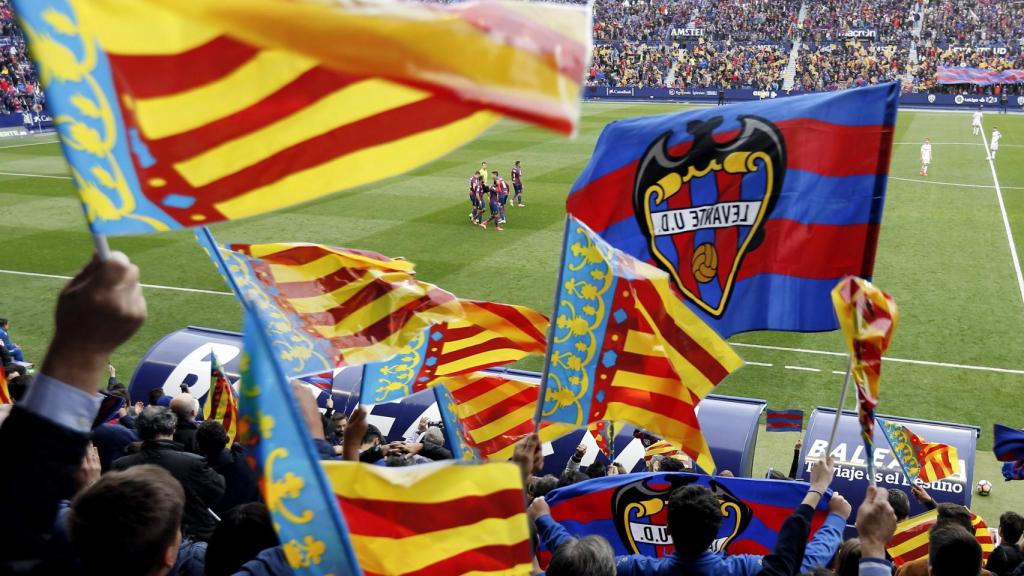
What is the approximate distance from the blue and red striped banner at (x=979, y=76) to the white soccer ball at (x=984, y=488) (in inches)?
2197

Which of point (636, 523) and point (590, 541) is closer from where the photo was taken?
point (590, 541)

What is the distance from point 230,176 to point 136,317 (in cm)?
100

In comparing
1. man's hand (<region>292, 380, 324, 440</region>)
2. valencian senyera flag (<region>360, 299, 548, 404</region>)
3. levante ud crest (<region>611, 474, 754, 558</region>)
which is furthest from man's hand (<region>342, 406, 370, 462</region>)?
valencian senyera flag (<region>360, 299, 548, 404</region>)

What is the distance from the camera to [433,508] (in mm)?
3654

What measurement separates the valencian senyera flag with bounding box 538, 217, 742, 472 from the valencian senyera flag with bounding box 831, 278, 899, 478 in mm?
1591

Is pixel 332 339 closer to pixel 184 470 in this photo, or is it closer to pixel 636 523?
pixel 184 470

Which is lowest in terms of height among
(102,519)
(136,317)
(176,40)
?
(102,519)

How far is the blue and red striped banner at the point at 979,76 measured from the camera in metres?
59.5

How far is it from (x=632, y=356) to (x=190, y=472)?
127 inches

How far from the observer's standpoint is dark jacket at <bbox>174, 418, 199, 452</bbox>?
26.3ft

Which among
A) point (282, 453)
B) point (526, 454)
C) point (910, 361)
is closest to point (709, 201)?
point (526, 454)

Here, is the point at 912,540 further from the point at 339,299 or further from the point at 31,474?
the point at 31,474

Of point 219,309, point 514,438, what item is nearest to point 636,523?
point 514,438

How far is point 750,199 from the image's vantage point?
6367 millimetres
